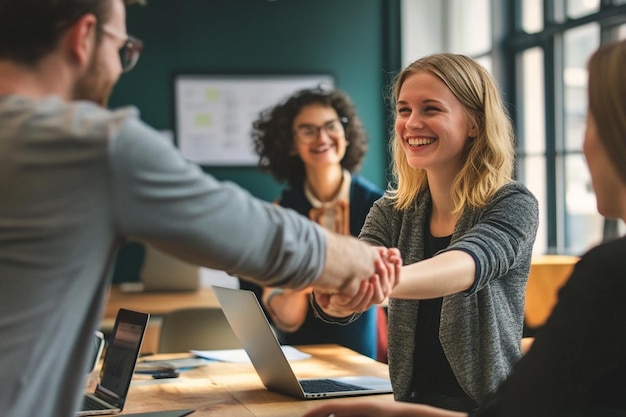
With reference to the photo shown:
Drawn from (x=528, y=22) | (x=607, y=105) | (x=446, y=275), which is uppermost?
(x=528, y=22)

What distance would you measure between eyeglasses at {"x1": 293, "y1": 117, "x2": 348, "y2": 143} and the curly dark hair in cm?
10

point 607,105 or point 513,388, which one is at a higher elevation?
point 607,105

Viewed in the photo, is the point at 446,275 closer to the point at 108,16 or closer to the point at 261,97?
the point at 108,16

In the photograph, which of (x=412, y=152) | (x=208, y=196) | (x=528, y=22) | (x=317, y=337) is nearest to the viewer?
(x=208, y=196)

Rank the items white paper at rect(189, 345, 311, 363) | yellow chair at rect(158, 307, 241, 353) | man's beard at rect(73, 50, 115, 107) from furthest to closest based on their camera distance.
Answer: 1. yellow chair at rect(158, 307, 241, 353)
2. white paper at rect(189, 345, 311, 363)
3. man's beard at rect(73, 50, 115, 107)

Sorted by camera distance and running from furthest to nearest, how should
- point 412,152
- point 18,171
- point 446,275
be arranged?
point 412,152 < point 446,275 < point 18,171

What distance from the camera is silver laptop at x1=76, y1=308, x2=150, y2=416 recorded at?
6.90ft

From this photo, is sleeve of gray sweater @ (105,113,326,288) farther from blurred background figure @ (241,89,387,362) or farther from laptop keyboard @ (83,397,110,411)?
blurred background figure @ (241,89,387,362)

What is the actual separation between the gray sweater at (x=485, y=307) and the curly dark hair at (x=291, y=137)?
1719 millimetres

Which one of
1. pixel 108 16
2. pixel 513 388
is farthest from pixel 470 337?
pixel 108 16

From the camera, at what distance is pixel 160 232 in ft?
4.33

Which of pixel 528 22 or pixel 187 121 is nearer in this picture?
pixel 528 22

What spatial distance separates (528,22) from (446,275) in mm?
4226

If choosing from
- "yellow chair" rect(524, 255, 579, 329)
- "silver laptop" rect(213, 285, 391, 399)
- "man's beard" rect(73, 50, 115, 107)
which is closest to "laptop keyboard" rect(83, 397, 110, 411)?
"silver laptop" rect(213, 285, 391, 399)
